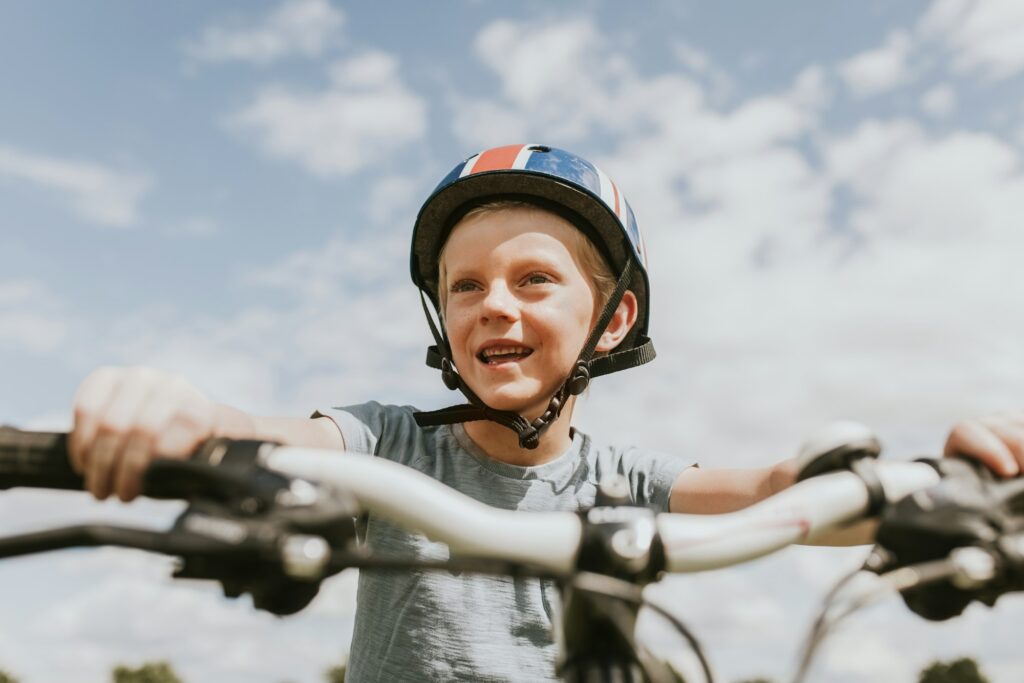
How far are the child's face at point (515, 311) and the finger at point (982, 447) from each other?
2127 mm

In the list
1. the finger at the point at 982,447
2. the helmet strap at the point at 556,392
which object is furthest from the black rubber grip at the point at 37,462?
the helmet strap at the point at 556,392

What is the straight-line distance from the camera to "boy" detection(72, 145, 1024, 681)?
142 inches

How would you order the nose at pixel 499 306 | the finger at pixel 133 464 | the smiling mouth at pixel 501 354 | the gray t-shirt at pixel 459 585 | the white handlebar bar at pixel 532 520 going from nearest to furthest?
1. the white handlebar bar at pixel 532 520
2. the finger at pixel 133 464
3. the gray t-shirt at pixel 459 585
4. the nose at pixel 499 306
5. the smiling mouth at pixel 501 354

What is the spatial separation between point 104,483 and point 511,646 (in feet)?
7.40

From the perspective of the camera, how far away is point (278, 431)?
3.40 meters

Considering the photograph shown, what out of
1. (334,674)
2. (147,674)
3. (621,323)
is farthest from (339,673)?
(621,323)

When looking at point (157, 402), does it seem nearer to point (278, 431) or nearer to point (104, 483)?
point (104, 483)

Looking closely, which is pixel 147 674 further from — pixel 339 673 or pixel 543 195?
pixel 543 195

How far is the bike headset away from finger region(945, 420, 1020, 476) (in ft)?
7.25

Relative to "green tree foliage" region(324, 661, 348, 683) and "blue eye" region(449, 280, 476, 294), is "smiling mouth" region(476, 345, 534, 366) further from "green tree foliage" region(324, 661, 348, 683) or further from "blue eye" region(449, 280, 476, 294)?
"green tree foliage" region(324, 661, 348, 683)

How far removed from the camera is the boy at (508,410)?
3.62 m

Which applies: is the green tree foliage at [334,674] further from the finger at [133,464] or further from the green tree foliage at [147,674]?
the finger at [133,464]

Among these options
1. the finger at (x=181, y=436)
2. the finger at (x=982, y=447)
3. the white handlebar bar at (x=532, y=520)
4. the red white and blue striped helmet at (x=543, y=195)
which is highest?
the red white and blue striped helmet at (x=543, y=195)

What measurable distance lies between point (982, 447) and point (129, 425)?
1875 mm
